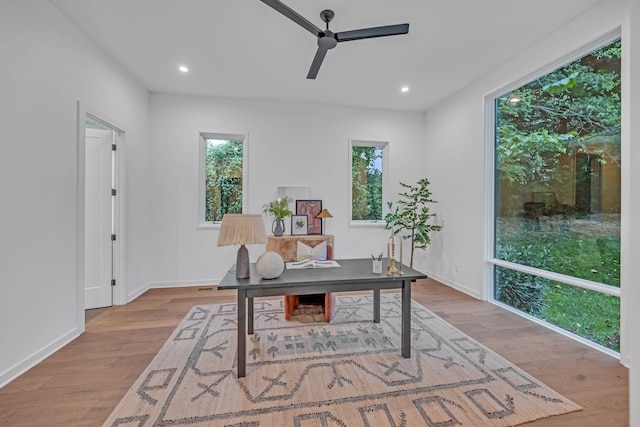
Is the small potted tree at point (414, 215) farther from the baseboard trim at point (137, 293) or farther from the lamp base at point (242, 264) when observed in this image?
the baseboard trim at point (137, 293)

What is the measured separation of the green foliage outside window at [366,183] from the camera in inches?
201

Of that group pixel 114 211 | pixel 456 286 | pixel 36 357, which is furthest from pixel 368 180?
pixel 36 357

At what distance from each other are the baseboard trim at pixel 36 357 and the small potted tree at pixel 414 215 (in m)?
4.03

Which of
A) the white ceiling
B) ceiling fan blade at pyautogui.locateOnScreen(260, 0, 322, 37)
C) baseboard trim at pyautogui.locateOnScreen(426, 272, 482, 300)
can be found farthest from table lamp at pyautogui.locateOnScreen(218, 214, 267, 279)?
baseboard trim at pyautogui.locateOnScreen(426, 272, 482, 300)

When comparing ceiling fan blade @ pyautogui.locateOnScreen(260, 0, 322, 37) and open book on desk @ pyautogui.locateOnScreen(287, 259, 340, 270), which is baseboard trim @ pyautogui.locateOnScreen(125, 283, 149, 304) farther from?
ceiling fan blade @ pyautogui.locateOnScreen(260, 0, 322, 37)

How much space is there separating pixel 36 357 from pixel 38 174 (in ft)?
4.83

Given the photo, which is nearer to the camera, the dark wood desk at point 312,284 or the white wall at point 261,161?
the dark wood desk at point 312,284

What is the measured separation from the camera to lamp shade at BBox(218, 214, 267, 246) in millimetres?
2137

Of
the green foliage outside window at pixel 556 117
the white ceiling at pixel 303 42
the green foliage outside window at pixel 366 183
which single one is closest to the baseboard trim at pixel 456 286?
the green foliage outside window at pixel 366 183

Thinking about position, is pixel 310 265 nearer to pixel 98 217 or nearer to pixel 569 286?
pixel 569 286

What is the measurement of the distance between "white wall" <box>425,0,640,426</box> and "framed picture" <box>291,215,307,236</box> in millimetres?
2258

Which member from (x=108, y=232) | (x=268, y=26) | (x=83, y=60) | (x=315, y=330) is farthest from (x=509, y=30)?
(x=108, y=232)

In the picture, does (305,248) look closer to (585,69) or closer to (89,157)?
(89,157)

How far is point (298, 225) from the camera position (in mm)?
4629
